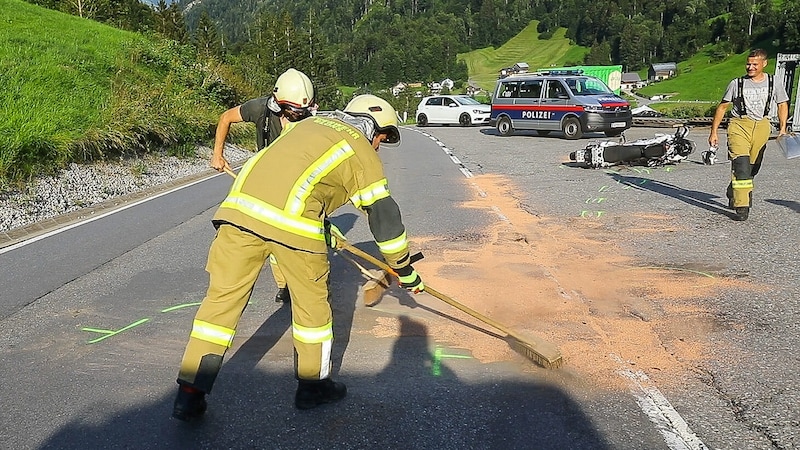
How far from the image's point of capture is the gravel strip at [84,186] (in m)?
8.57

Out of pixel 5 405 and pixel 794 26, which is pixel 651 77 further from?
pixel 5 405

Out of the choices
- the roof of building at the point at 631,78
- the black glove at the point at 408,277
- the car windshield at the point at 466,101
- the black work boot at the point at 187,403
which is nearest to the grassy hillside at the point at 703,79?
the roof of building at the point at 631,78

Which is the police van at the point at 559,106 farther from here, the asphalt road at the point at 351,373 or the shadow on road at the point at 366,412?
the shadow on road at the point at 366,412

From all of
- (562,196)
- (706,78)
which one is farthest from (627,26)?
(562,196)

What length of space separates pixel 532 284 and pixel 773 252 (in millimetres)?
2530

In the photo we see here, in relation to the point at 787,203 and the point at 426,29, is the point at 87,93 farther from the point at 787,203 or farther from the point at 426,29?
the point at 426,29

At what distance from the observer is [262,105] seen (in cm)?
479

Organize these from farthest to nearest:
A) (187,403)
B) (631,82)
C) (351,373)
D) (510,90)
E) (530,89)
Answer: (631,82)
(510,90)
(530,89)
(351,373)
(187,403)

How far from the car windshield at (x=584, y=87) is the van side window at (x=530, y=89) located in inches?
42.5

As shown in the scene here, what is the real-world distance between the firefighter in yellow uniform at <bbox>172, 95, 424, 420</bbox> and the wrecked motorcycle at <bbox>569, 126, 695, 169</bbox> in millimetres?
10076

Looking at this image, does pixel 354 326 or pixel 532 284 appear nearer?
pixel 354 326

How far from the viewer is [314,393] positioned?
10.5ft

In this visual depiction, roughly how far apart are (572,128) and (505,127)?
3286 millimetres

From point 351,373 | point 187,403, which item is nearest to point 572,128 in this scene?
Answer: point 351,373
